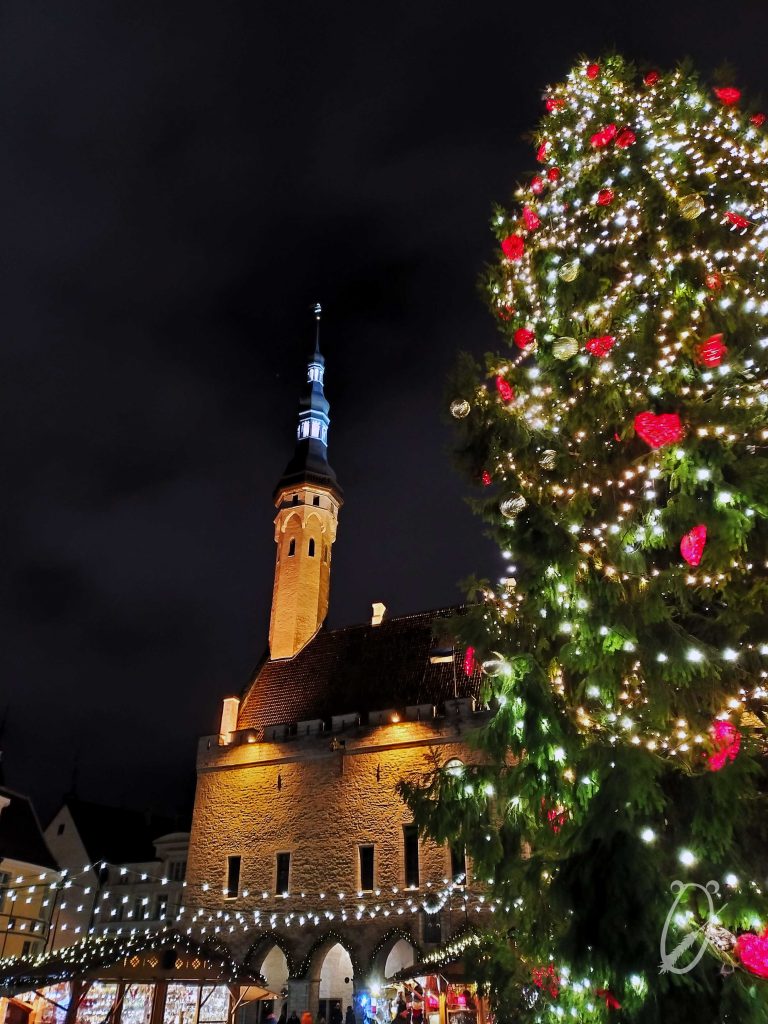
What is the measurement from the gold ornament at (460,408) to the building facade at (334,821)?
11.9 meters

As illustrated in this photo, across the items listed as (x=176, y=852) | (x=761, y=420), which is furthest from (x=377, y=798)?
(x=761, y=420)

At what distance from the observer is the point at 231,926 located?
19.9m

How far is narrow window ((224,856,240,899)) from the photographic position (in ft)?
67.3

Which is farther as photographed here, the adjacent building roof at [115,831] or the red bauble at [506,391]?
the adjacent building roof at [115,831]

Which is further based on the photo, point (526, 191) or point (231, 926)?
point (231, 926)

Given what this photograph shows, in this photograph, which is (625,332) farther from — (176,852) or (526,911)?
(176,852)

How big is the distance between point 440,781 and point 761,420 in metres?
3.63

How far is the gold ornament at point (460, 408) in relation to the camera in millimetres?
7066

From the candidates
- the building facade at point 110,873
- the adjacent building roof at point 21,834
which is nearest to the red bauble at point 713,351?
the building facade at point 110,873

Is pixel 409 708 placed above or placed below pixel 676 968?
above

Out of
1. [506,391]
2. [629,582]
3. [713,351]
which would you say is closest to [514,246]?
[506,391]

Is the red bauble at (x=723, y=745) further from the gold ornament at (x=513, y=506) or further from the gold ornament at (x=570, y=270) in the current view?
the gold ornament at (x=570, y=270)

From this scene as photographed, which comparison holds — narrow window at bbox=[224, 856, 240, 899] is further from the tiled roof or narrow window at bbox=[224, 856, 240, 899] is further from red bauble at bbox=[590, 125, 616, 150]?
red bauble at bbox=[590, 125, 616, 150]

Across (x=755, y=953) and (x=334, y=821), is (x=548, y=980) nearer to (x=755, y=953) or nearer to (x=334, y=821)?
(x=755, y=953)
